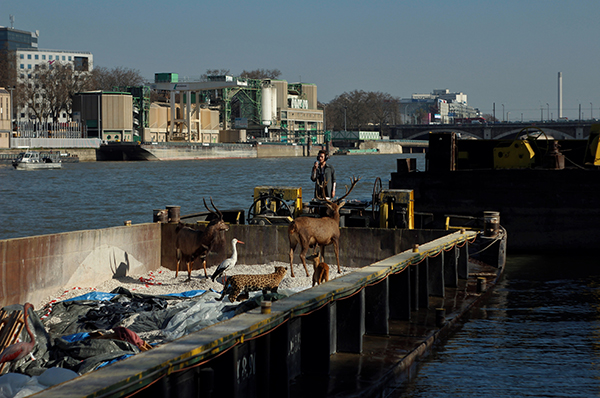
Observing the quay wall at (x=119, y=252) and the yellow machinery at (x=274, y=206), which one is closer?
the quay wall at (x=119, y=252)

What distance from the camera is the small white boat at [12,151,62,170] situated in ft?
269

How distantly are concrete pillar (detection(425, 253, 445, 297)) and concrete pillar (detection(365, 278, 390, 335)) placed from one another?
319 centimetres

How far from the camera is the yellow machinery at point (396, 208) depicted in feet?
54.5

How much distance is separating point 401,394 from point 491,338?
3.31 m

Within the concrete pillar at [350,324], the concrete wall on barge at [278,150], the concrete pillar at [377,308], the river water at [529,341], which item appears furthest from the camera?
the concrete wall on barge at [278,150]

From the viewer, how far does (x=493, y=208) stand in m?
22.8

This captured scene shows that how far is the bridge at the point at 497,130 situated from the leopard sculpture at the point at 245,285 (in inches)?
3322

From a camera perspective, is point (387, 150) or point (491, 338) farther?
point (387, 150)

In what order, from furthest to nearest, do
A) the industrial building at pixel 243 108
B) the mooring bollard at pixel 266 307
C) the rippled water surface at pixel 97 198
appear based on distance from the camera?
the industrial building at pixel 243 108, the rippled water surface at pixel 97 198, the mooring bollard at pixel 266 307

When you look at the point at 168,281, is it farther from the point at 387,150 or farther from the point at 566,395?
the point at 387,150

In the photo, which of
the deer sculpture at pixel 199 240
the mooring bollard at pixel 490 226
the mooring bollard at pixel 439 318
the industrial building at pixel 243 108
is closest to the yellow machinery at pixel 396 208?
the mooring bollard at pixel 490 226

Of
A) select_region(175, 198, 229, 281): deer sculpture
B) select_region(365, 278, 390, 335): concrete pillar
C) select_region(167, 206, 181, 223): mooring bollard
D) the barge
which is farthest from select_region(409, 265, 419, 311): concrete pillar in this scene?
select_region(167, 206, 181, 223): mooring bollard

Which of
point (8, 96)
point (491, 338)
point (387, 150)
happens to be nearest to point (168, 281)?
point (491, 338)

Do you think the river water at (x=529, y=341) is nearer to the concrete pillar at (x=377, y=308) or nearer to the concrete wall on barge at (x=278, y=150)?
the concrete pillar at (x=377, y=308)
